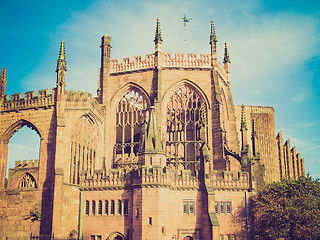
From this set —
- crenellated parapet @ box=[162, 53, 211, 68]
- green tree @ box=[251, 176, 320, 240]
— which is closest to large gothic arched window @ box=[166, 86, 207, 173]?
crenellated parapet @ box=[162, 53, 211, 68]

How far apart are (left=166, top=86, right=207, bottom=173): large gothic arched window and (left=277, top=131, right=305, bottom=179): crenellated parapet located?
3038 centimetres

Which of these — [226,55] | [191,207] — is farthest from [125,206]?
[226,55]

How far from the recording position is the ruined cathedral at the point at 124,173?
40156 millimetres

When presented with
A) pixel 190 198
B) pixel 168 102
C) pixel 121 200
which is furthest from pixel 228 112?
pixel 121 200

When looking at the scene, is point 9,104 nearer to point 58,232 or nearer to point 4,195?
point 4,195

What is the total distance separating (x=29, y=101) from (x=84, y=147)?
24.3 feet

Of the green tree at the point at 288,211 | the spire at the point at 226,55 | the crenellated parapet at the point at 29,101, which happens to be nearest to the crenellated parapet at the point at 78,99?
the crenellated parapet at the point at 29,101

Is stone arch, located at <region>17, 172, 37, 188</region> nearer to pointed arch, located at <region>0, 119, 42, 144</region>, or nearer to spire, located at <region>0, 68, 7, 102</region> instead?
pointed arch, located at <region>0, 119, 42, 144</region>

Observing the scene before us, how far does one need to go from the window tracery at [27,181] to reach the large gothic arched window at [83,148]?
12.7ft

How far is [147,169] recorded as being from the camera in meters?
40.3

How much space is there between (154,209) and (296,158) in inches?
2070

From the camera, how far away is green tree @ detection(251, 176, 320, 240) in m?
38.5

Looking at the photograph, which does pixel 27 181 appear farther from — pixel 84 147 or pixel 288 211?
pixel 288 211

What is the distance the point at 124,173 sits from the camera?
4238 centimetres
